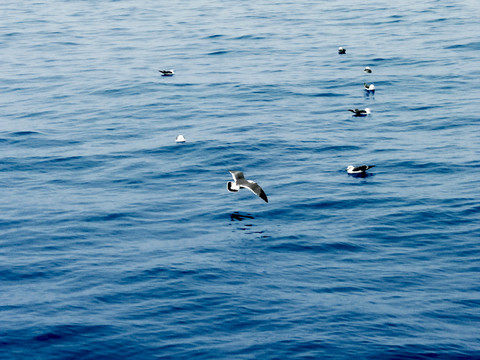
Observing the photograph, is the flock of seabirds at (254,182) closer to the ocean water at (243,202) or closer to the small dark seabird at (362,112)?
the small dark seabird at (362,112)

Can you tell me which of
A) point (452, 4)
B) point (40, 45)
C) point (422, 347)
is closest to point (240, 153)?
point (422, 347)

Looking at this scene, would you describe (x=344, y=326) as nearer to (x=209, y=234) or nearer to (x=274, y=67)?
(x=209, y=234)

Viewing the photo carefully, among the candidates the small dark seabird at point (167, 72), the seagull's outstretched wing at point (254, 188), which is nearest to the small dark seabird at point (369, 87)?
the small dark seabird at point (167, 72)

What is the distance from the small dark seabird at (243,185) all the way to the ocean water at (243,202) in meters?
0.86

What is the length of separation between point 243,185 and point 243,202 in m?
1.44

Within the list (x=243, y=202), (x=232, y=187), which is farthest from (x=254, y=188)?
(x=243, y=202)

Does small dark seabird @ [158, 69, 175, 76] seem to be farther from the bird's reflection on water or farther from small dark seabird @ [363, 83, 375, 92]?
the bird's reflection on water

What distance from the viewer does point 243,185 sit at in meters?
28.3

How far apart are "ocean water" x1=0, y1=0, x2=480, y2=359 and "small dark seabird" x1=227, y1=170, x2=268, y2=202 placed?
2.81 feet

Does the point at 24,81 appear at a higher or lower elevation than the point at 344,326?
higher

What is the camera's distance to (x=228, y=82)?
153 ft

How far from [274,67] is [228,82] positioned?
4.07m

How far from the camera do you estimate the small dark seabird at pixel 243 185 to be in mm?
27734

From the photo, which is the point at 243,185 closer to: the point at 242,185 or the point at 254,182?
the point at 242,185
